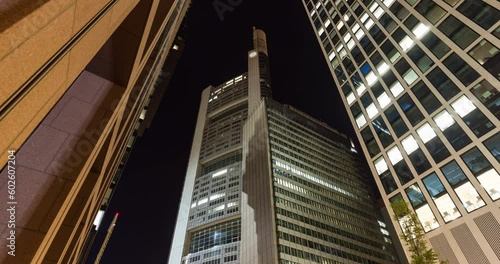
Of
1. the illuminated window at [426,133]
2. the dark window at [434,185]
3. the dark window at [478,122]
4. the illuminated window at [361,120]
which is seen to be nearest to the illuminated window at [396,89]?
the illuminated window at [361,120]

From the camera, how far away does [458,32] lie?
24781mm

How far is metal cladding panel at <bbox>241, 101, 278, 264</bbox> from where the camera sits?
2689 inches

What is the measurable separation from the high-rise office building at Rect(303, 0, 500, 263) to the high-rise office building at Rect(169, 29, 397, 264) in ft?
155

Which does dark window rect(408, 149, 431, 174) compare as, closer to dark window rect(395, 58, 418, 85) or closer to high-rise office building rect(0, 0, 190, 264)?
dark window rect(395, 58, 418, 85)

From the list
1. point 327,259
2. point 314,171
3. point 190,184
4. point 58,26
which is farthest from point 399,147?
point 190,184

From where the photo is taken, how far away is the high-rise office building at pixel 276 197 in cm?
7431

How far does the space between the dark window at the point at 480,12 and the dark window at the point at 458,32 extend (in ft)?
2.63

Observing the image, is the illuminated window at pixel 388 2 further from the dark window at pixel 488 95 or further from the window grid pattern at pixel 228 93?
the window grid pattern at pixel 228 93

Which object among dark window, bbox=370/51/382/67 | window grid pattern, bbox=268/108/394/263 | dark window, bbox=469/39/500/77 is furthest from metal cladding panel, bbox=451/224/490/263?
window grid pattern, bbox=268/108/394/263

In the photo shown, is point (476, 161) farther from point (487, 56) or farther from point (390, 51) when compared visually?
point (390, 51)

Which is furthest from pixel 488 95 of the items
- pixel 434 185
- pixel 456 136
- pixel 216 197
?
pixel 216 197

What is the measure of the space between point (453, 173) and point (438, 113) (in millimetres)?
5760

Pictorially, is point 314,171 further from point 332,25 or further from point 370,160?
point 370,160

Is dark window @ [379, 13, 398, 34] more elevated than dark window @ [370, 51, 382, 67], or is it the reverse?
dark window @ [379, 13, 398, 34]
